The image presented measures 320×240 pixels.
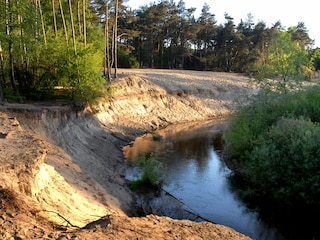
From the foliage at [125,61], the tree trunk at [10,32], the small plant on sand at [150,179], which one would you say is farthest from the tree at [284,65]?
the foliage at [125,61]

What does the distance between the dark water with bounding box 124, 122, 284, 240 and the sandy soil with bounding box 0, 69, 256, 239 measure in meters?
1.69

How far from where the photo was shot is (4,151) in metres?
10.9

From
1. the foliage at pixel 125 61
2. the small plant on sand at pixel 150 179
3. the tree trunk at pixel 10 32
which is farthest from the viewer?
the foliage at pixel 125 61

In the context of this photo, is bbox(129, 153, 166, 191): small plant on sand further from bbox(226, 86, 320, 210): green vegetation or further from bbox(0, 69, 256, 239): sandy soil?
bbox(226, 86, 320, 210): green vegetation

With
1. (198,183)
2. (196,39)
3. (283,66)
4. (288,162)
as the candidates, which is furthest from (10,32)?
(196,39)

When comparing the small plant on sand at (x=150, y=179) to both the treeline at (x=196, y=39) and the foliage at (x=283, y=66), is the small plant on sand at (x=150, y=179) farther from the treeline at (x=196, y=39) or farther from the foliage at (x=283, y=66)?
the treeline at (x=196, y=39)

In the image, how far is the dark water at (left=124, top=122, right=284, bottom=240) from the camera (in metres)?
15.3

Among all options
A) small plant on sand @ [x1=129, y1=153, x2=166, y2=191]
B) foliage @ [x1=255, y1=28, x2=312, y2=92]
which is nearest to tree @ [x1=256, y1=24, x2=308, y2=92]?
foliage @ [x1=255, y1=28, x2=312, y2=92]

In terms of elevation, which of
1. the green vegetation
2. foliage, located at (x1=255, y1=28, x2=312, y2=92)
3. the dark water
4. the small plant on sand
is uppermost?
foliage, located at (x1=255, y1=28, x2=312, y2=92)

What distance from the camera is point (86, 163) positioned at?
1942cm

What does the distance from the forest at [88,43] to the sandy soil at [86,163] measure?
8.70 ft

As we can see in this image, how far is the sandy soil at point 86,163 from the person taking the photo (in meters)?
7.67

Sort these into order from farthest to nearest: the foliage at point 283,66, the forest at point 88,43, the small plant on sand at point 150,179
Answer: the foliage at point 283,66
the forest at point 88,43
the small plant on sand at point 150,179

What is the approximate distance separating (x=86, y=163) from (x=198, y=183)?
605 centimetres
